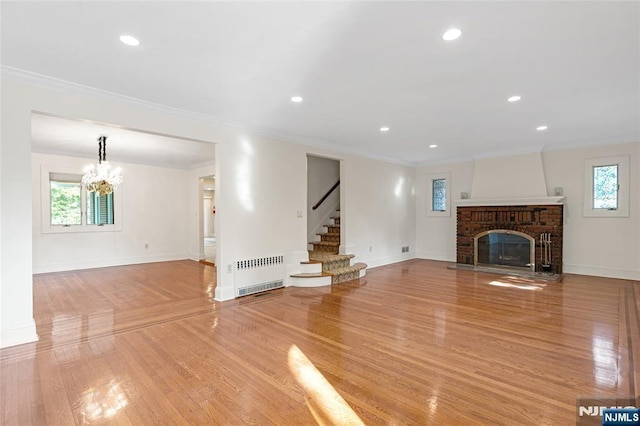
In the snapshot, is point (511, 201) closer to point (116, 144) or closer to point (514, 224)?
point (514, 224)

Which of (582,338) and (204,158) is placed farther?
(204,158)

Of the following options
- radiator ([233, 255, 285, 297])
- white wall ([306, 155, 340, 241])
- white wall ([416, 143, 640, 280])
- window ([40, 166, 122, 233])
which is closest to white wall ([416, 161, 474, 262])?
white wall ([416, 143, 640, 280])

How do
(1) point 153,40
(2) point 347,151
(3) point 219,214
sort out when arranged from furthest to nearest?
(2) point 347,151 < (3) point 219,214 < (1) point 153,40

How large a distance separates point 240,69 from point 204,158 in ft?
17.3

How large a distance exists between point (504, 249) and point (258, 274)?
5.84 m

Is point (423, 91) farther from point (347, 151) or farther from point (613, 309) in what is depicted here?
point (613, 309)

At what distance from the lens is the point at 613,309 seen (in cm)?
431

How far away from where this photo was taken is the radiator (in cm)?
504

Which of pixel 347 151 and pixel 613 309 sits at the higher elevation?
pixel 347 151

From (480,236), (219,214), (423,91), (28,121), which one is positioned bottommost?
(480,236)

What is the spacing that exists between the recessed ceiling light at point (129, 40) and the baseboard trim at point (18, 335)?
9.92 feet

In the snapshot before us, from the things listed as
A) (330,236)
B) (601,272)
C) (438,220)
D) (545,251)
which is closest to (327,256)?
(330,236)

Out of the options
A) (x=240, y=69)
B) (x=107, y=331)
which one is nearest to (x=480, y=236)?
(x=240, y=69)

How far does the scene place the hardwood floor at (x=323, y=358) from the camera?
2.17m
